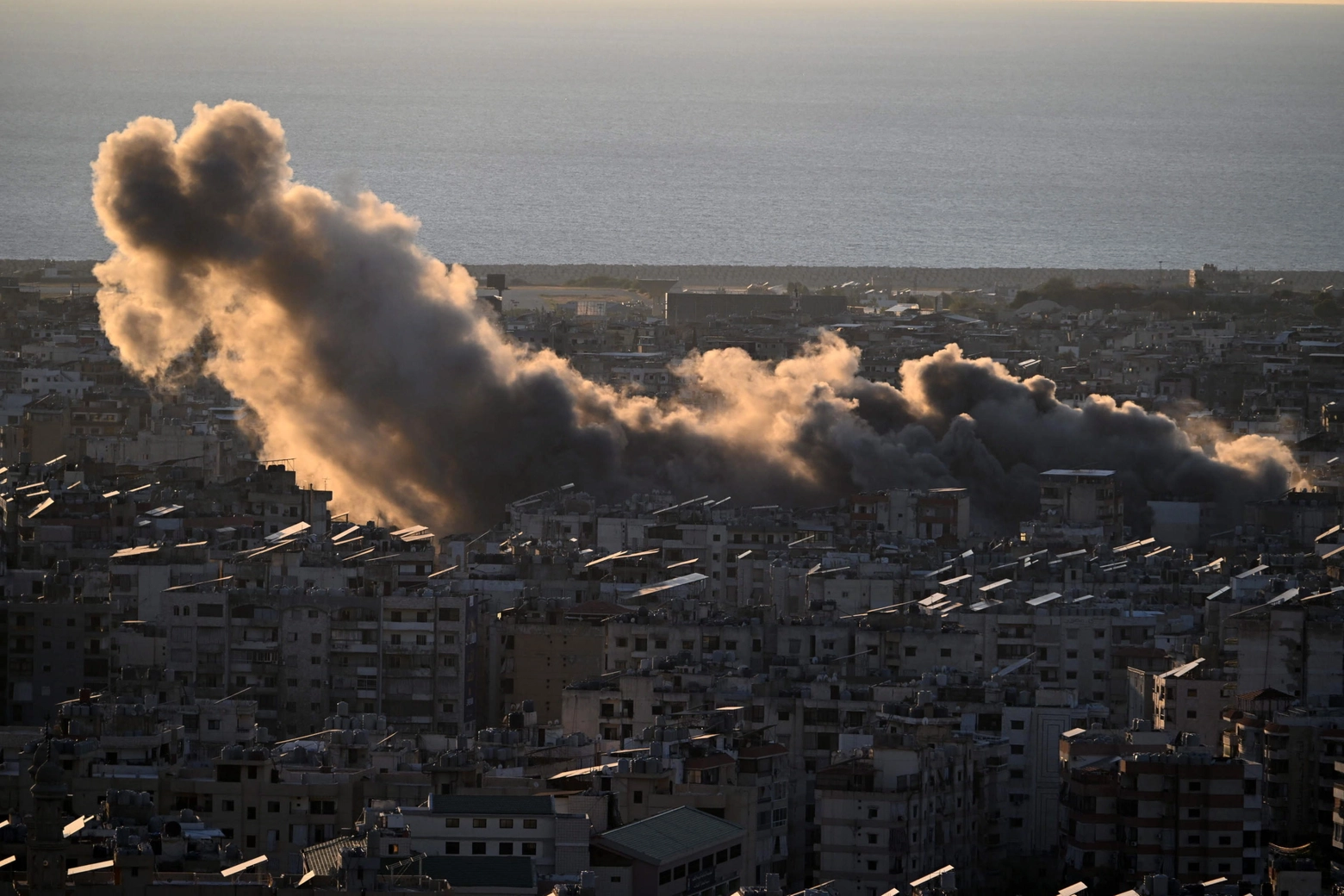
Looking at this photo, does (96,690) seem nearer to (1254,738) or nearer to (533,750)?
(533,750)

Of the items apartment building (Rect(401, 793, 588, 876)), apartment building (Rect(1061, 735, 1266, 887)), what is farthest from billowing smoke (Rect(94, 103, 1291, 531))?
apartment building (Rect(401, 793, 588, 876))

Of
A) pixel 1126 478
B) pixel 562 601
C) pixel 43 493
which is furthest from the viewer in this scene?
pixel 1126 478

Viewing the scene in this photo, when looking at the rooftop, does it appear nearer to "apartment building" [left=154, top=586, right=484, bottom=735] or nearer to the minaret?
the minaret

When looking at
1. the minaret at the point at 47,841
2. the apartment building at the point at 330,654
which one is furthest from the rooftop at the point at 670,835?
the apartment building at the point at 330,654

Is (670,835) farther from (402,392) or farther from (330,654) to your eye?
(402,392)

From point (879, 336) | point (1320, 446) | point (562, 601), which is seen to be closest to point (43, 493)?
point (562, 601)

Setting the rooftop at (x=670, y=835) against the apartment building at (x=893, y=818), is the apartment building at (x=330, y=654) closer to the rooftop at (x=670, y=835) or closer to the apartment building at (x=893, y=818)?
the apartment building at (x=893, y=818)
